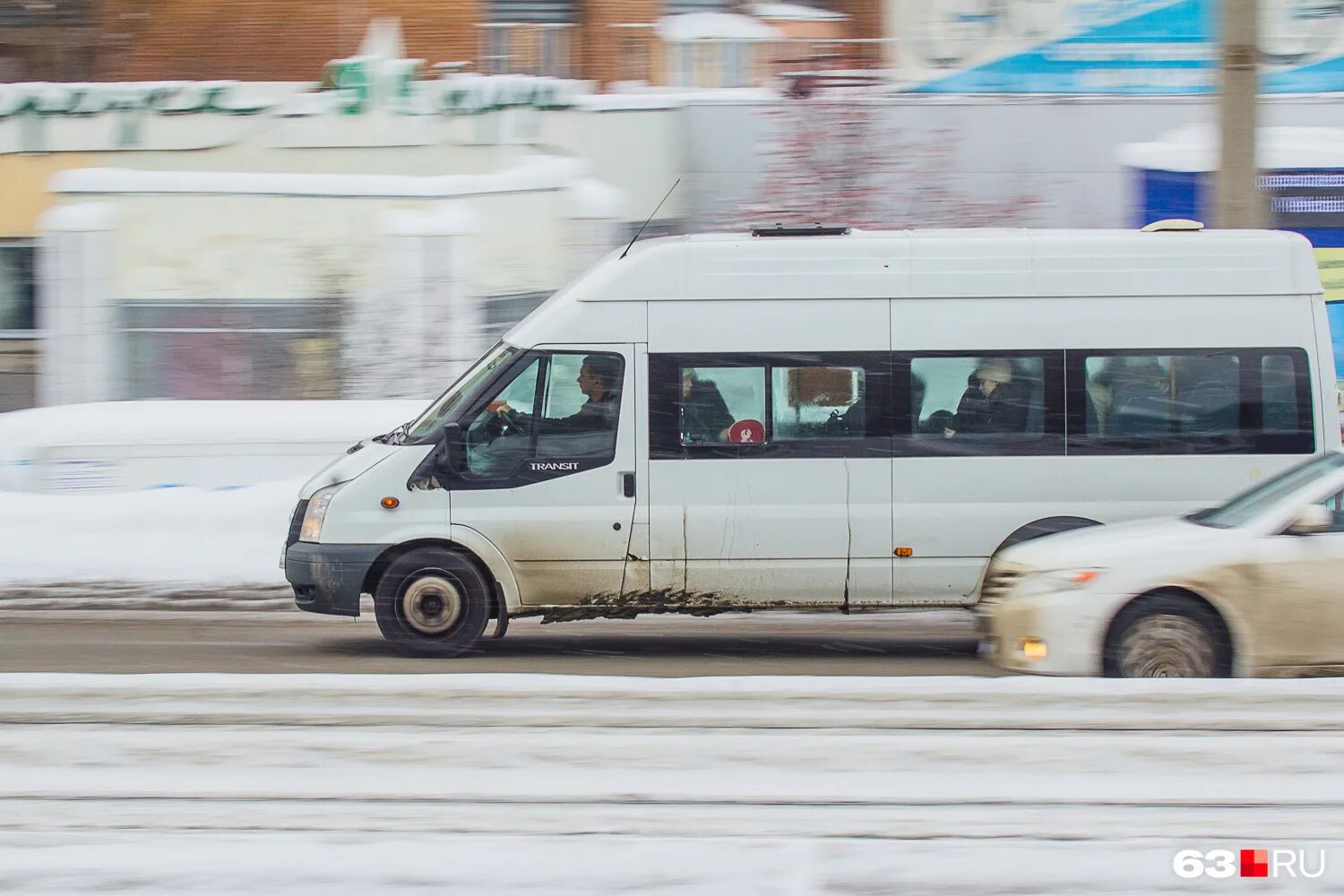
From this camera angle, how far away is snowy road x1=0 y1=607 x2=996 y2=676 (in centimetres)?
844

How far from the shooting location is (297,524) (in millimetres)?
8797

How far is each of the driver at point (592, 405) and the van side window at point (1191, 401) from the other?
2548mm

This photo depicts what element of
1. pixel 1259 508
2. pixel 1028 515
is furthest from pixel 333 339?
pixel 1259 508

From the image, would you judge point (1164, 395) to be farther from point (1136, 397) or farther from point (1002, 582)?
point (1002, 582)

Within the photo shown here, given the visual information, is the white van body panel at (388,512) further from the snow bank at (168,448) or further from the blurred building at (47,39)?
the blurred building at (47,39)

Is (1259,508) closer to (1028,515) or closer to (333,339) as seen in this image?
(1028,515)

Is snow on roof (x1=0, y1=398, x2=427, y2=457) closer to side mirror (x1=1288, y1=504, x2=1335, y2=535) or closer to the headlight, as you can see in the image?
the headlight

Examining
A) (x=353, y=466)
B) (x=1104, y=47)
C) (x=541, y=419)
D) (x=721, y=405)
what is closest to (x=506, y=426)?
(x=541, y=419)

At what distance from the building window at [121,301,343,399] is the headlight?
8.02 m

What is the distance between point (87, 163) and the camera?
62.5 feet

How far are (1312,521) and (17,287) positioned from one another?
58.8 ft

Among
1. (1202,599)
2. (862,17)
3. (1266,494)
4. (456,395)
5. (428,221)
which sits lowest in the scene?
(1202,599)

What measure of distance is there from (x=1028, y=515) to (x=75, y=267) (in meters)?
12.0

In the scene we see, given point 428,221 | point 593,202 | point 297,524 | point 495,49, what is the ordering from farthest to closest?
point 495,49
point 593,202
point 428,221
point 297,524
